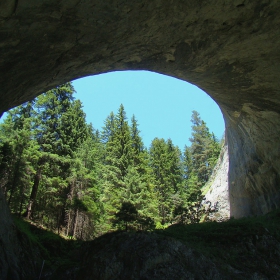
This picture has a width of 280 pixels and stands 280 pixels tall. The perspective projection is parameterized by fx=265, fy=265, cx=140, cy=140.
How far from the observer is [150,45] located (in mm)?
7199

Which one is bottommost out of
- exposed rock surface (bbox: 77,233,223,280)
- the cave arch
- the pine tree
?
exposed rock surface (bbox: 77,233,223,280)

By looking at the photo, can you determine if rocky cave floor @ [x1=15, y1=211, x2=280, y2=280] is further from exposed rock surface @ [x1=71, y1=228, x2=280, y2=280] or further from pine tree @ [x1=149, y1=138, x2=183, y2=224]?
pine tree @ [x1=149, y1=138, x2=183, y2=224]

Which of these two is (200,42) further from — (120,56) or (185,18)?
(120,56)

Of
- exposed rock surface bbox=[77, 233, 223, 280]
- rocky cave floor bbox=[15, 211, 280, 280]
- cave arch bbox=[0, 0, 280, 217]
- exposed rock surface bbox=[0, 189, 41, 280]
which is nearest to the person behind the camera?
cave arch bbox=[0, 0, 280, 217]

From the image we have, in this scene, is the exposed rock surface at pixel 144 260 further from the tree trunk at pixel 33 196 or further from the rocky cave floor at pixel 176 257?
the tree trunk at pixel 33 196

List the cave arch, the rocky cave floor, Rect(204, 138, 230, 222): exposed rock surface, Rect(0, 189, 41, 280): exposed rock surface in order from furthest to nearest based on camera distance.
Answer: Rect(204, 138, 230, 222): exposed rock surface < Rect(0, 189, 41, 280): exposed rock surface < the rocky cave floor < the cave arch

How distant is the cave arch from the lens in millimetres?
4742

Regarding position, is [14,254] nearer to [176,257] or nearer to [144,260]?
[144,260]

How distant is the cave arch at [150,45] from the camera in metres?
4.74

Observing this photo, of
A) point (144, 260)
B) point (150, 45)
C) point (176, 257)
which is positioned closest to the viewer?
point (144, 260)

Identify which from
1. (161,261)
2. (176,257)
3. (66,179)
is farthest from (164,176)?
(161,261)

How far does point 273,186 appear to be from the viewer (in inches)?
493

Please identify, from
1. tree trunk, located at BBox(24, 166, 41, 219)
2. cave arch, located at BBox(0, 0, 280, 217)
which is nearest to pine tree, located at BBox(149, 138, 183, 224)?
tree trunk, located at BBox(24, 166, 41, 219)

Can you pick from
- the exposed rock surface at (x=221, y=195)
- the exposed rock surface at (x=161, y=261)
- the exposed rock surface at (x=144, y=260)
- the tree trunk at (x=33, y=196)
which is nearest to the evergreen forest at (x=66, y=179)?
the tree trunk at (x=33, y=196)
